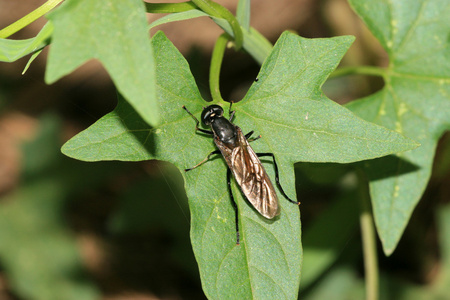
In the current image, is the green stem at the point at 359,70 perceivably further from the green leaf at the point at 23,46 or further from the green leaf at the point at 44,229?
the green leaf at the point at 44,229

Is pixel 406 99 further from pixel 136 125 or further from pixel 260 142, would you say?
pixel 136 125

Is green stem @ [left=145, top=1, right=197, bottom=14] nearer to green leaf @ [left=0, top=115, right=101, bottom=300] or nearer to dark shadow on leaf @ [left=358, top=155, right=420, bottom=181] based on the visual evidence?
dark shadow on leaf @ [left=358, top=155, right=420, bottom=181]

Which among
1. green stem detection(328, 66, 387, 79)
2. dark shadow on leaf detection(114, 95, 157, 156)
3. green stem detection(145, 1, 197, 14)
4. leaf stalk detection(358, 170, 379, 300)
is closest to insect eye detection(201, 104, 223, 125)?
dark shadow on leaf detection(114, 95, 157, 156)

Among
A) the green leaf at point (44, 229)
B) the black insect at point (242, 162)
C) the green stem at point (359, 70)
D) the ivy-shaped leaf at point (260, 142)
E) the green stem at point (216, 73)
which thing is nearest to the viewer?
the ivy-shaped leaf at point (260, 142)

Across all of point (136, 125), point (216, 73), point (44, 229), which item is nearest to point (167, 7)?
point (216, 73)

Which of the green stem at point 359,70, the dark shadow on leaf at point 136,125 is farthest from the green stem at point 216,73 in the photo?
the green stem at point 359,70

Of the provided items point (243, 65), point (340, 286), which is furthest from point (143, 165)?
point (340, 286)
